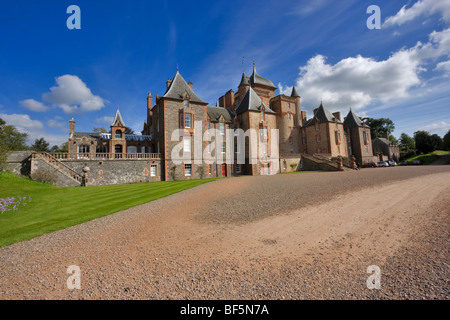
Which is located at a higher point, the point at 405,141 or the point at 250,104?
the point at 250,104

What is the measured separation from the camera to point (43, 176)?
777 inches

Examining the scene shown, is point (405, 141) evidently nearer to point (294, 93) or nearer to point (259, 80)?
point (294, 93)

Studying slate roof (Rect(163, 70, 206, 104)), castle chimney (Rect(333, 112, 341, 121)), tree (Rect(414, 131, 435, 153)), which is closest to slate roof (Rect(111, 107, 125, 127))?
slate roof (Rect(163, 70, 206, 104))

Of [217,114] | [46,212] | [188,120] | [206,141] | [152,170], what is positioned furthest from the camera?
[217,114]

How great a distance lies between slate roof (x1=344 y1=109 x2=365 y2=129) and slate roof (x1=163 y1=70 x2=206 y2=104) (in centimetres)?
4114

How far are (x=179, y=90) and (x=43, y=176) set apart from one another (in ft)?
63.5

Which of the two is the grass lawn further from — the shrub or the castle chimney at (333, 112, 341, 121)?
the castle chimney at (333, 112, 341, 121)

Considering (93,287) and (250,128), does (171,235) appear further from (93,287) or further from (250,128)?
(250,128)

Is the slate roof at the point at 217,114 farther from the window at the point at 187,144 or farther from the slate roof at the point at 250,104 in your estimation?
the window at the point at 187,144

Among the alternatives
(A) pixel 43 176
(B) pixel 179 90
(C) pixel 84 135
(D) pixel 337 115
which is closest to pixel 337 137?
(D) pixel 337 115
